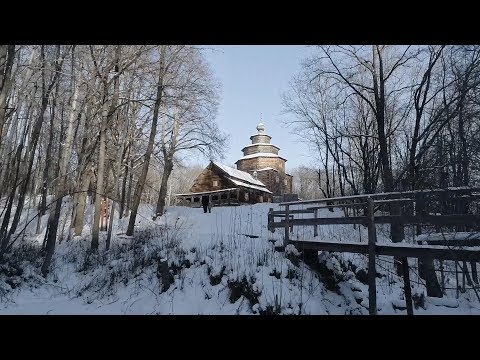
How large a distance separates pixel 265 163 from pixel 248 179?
9.30 metres

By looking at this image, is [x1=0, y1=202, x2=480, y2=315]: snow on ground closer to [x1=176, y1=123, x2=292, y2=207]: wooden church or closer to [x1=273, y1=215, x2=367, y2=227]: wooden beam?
[x1=273, y1=215, x2=367, y2=227]: wooden beam

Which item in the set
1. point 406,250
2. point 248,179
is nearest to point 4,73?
point 406,250

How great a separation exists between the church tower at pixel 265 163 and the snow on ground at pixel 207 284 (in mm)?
33076

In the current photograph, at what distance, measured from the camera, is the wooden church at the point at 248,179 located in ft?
113

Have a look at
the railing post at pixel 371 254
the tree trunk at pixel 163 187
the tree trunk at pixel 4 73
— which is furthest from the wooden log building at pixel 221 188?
the tree trunk at pixel 4 73

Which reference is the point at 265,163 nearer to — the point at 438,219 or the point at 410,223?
the point at 410,223

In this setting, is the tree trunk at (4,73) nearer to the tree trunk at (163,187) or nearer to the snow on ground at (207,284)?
the snow on ground at (207,284)

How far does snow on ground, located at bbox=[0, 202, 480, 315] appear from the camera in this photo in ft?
25.0

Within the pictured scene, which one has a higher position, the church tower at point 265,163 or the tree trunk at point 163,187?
the church tower at point 265,163

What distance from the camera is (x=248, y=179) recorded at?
38.7 meters

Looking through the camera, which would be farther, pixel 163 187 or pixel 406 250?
pixel 163 187
